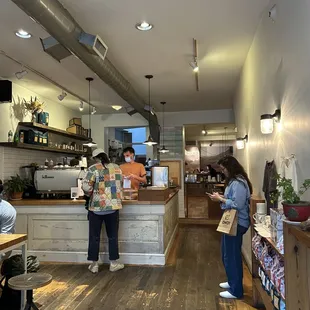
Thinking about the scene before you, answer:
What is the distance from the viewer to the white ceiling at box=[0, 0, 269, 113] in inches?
116

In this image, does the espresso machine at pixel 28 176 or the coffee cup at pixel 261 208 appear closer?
the coffee cup at pixel 261 208

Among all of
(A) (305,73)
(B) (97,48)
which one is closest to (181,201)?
(B) (97,48)

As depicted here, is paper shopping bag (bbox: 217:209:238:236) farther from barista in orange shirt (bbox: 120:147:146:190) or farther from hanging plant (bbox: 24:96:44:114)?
hanging plant (bbox: 24:96:44:114)

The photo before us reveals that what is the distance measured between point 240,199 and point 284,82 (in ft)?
4.11

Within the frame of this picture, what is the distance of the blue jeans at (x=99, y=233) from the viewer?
163 inches

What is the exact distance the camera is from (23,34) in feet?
11.3

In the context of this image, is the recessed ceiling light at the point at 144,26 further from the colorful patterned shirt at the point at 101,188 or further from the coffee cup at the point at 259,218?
the coffee cup at the point at 259,218

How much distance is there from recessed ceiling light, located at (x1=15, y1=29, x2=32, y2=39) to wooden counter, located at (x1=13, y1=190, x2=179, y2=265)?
229 cm

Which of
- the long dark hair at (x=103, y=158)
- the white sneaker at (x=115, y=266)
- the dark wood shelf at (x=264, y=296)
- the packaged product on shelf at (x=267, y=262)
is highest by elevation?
the long dark hair at (x=103, y=158)

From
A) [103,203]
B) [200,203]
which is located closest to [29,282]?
[103,203]

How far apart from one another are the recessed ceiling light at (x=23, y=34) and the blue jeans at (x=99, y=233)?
228 centimetres

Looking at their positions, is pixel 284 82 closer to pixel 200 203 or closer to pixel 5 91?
pixel 5 91

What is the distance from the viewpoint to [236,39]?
373cm

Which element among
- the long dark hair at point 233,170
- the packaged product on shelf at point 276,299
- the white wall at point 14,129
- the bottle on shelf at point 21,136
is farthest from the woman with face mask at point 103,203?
the packaged product on shelf at point 276,299
